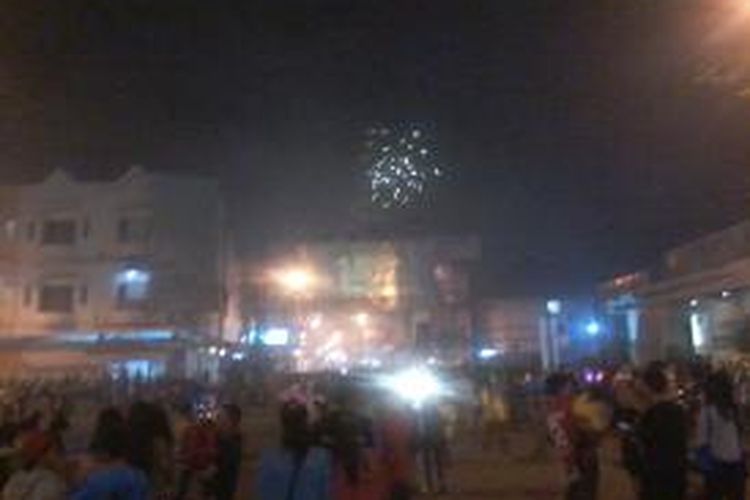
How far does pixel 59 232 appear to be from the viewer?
53812 mm

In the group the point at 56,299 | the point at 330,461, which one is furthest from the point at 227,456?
the point at 56,299

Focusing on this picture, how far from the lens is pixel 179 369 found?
48688 mm

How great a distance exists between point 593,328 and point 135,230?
22.9 metres

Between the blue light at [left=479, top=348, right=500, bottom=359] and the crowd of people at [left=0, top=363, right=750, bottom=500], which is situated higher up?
the blue light at [left=479, top=348, right=500, bottom=359]

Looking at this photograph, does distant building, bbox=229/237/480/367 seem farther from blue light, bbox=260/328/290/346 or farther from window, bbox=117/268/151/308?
window, bbox=117/268/151/308

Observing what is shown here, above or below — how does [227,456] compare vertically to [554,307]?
below

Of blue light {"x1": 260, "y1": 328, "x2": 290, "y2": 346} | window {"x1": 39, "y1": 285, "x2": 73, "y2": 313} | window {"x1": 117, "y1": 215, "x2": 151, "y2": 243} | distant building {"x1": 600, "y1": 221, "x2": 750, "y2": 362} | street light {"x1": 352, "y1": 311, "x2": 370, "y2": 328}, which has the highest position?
window {"x1": 117, "y1": 215, "x2": 151, "y2": 243}

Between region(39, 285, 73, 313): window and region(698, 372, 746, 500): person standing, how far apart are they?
46450 millimetres

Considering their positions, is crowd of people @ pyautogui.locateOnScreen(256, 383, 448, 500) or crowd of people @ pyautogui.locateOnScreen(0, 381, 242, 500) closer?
crowd of people @ pyautogui.locateOnScreen(0, 381, 242, 500)

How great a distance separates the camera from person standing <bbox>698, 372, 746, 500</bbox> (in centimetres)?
952

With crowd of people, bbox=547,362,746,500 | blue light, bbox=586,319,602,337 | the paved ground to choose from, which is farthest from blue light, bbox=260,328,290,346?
crowd of people, bbox=547,362,746,500

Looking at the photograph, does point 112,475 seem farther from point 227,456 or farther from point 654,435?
point 227,456

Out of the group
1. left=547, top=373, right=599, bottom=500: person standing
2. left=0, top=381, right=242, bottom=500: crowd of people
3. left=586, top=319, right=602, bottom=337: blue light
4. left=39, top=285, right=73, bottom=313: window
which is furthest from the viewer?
left=39, top=285, right=73, bottom=313: window

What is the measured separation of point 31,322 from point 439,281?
3061cm
